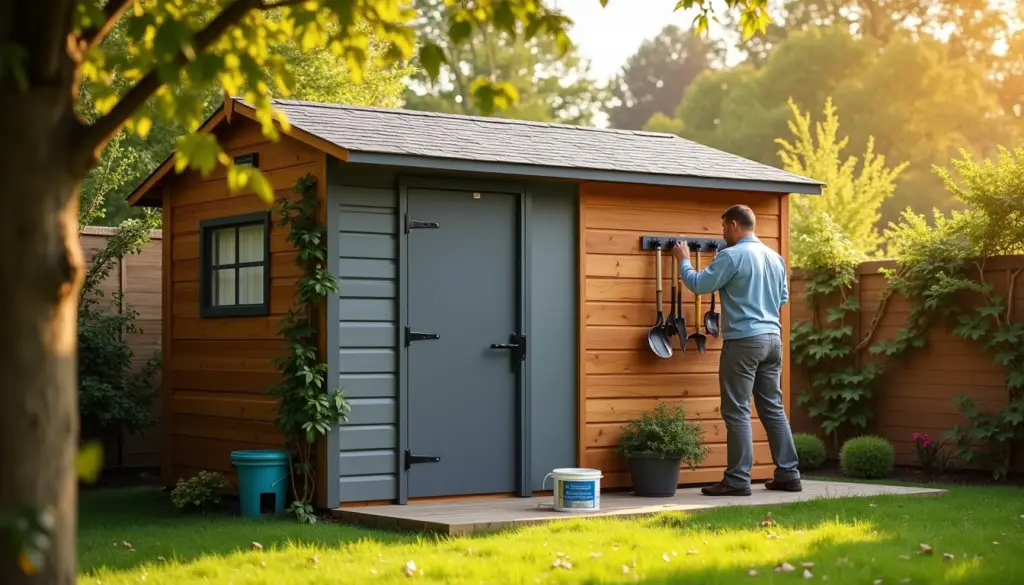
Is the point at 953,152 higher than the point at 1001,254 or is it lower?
higher

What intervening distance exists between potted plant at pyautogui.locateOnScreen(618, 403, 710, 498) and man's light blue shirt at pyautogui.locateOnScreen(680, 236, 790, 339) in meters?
0.72

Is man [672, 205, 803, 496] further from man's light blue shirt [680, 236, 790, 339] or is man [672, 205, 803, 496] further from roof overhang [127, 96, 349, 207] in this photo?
roof overhang [127, 96, 349, 207]

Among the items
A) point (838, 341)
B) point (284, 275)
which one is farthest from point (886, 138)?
point (284, 275)

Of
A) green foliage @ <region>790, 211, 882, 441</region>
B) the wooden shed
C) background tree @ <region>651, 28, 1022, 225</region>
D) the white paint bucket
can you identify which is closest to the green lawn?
the white paint bucket

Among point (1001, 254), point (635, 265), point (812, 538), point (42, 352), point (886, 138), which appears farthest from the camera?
point (886, 138)

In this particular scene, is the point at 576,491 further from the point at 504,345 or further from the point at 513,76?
the point at 513,76

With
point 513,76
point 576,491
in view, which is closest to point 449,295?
point 576,491

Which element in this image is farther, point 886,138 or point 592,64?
point 592,64

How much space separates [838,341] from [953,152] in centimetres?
1930

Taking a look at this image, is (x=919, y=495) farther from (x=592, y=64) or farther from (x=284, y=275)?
(x=592, y=64)

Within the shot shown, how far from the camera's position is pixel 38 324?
3873mm

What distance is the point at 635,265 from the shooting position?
30.7 feet

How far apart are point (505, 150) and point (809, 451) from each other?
412 cm

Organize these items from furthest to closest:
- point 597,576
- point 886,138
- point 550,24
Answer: point 886,138 < point 597,576 < point 550,24
